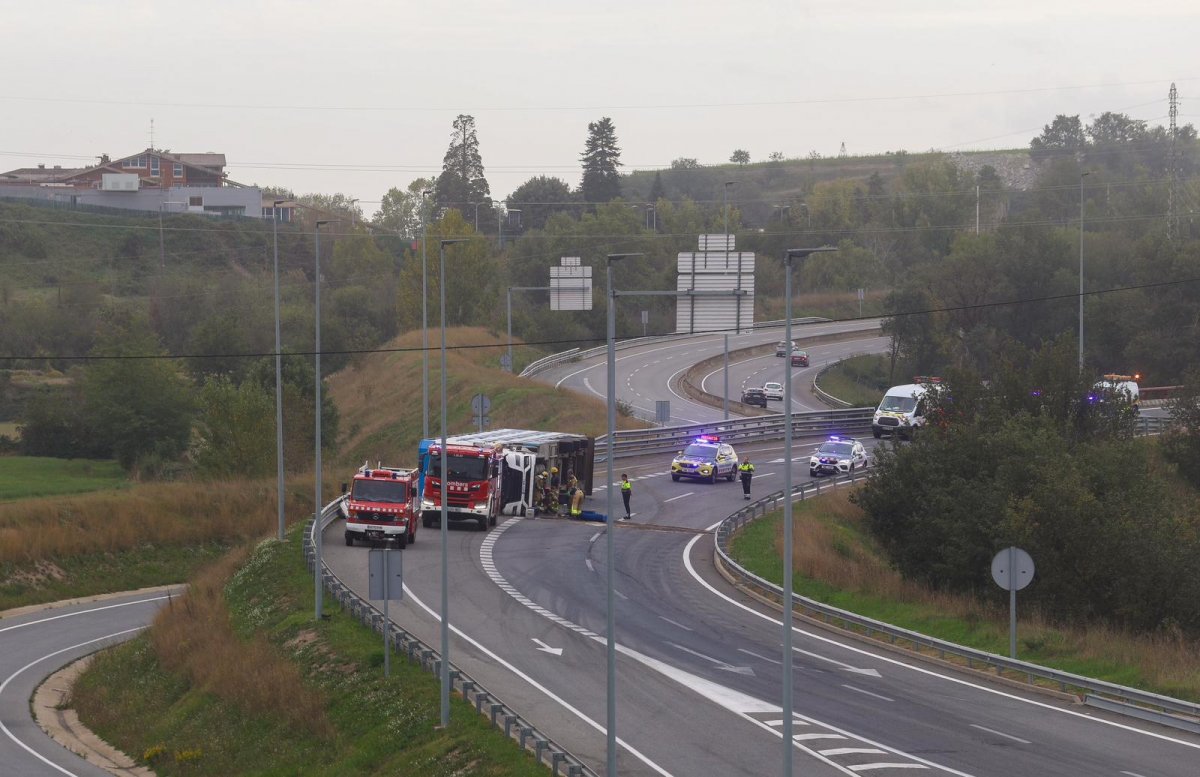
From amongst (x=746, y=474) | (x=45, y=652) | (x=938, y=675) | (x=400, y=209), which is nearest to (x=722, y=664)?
(x=938, y=675)

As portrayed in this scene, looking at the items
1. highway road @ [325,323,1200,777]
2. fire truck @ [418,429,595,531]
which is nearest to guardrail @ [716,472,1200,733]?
highway road @ [325,323,1200,777]

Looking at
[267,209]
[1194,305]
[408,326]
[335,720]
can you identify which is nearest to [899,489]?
[335,720]

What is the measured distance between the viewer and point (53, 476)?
221 feet

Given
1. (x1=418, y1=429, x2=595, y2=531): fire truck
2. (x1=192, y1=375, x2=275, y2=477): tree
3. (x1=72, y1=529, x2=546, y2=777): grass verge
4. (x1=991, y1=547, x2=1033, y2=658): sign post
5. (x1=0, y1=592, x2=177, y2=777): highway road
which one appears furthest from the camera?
(x1=192, y1=375, x2=275, y2=477): tree

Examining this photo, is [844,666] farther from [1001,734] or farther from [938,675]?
[1001,734]

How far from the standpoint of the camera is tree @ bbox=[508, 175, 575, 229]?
165625mm

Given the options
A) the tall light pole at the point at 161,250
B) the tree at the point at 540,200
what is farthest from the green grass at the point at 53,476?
the tree at the point at 540,200

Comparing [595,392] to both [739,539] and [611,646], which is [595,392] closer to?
[739,539]

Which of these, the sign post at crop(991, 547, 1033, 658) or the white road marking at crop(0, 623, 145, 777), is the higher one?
the sign post at crop(991, 547, 1033, 658)

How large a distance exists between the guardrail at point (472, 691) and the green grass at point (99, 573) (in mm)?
18265

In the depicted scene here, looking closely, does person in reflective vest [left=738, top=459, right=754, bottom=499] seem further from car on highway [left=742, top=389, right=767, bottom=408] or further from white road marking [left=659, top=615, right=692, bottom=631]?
car on highway [left=742, top=389, right=767, bottom=408]

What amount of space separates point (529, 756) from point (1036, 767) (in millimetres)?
7689

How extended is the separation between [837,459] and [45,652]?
30718 mm

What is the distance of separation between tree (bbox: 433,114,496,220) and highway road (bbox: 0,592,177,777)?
117m
